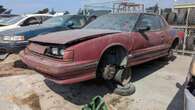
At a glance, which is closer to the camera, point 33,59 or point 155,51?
point 33,59

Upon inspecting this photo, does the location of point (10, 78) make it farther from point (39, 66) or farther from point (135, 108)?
point (135, 108)

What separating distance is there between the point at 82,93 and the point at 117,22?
1.80 meters

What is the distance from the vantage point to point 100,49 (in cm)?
380

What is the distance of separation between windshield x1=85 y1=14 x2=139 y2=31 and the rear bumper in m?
1.44

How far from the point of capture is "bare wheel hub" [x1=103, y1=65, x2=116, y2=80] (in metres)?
4.09

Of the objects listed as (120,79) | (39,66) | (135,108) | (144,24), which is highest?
(144,24)

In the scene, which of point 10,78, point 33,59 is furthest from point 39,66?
point 10,78

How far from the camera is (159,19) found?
19.8 ft

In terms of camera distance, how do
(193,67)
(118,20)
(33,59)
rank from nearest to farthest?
(193,67), (33,59), (118,20)

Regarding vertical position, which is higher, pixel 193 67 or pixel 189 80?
pixel 193 67

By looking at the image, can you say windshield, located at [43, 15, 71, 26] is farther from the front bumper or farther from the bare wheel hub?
the bare wheel hub

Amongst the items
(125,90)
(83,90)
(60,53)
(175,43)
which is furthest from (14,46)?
(175,43)

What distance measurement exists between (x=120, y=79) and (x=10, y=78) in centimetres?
273

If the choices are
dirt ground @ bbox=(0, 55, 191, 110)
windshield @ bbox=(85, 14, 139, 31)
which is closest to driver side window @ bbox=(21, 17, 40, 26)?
dirt ground @ bbox=(0, 55, 191, 110)
